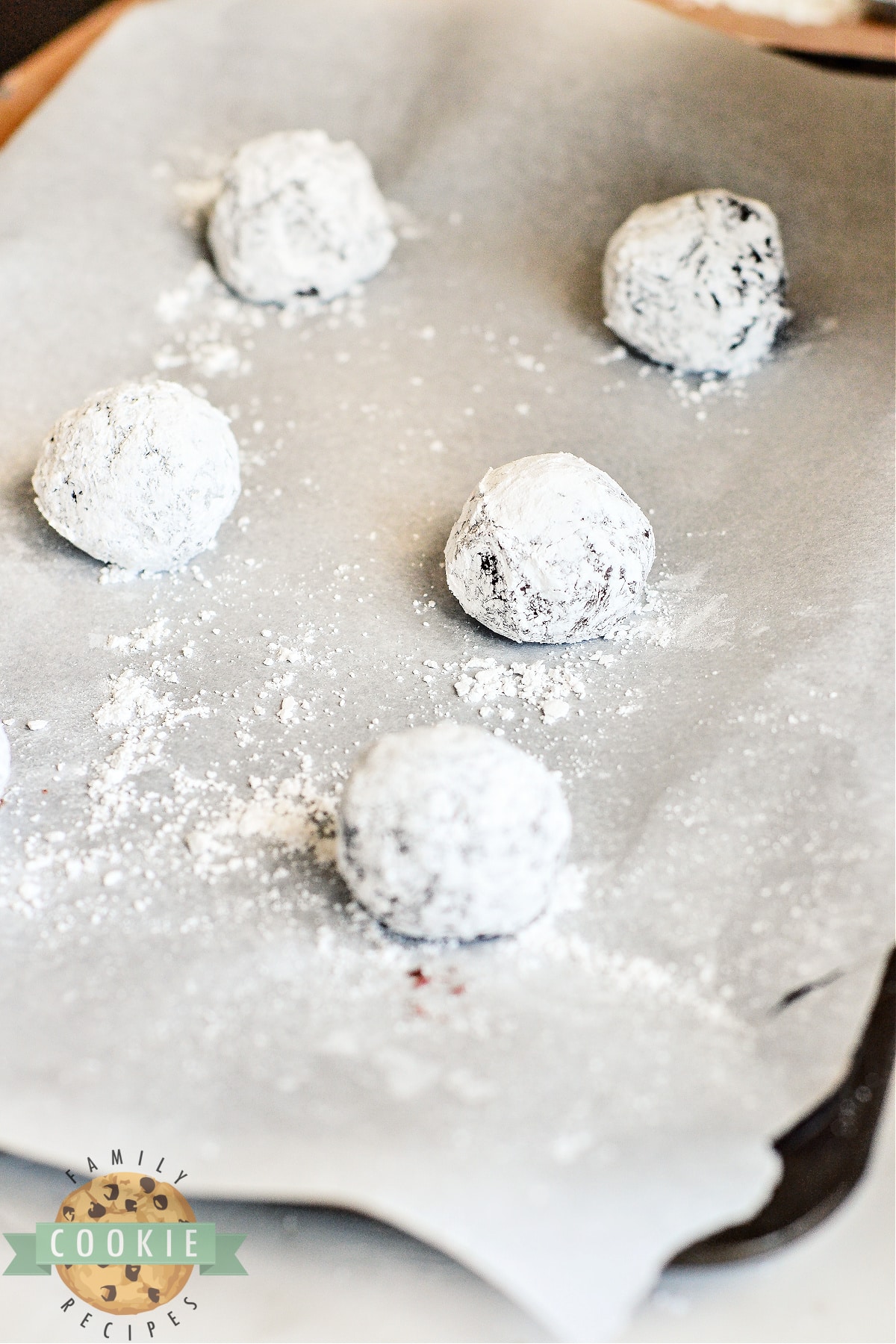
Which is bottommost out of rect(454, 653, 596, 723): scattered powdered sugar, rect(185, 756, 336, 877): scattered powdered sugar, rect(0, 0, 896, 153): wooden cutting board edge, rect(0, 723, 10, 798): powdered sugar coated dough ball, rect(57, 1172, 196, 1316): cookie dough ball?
rect(57, 1172, 196, 1316): cookie dough ball

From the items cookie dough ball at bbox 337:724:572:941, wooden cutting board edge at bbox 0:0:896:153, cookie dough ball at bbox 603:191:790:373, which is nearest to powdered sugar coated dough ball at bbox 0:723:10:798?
cookie dough ball at bbox 337:724:572:941

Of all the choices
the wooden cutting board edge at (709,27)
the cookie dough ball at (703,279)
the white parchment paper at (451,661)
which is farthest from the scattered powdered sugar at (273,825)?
the wooden cutting board edge at (709,27)

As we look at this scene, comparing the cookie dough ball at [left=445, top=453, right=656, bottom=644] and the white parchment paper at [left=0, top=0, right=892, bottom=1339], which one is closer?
the white parchment paper at [left=0, top=0, right=892, bottom=1339]

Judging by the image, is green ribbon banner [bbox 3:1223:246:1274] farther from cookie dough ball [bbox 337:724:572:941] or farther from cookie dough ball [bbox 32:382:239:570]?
cookie dough ball [bbox 32:382:239:570]

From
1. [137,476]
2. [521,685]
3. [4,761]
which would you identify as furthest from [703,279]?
[4,761]

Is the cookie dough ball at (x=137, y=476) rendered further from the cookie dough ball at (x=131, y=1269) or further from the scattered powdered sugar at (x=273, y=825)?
the cookie dough ball at (x=131, y=1269)

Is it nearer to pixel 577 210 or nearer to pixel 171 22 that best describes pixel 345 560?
pixel 577 210

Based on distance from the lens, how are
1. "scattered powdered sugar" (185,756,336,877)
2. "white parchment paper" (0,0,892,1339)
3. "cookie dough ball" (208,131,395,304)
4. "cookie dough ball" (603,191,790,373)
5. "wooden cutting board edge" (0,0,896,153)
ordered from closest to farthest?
1. "white parchment paper" (0,0,892,1339)
2. "scattered powdered sugar" (185,756,336,877)
3. "cookie dough ball" (603,191,790,373)
4. "cookie dough ball" (208,131,395,304)
5. "wooden cutting board edge" (0,0,896,153)
